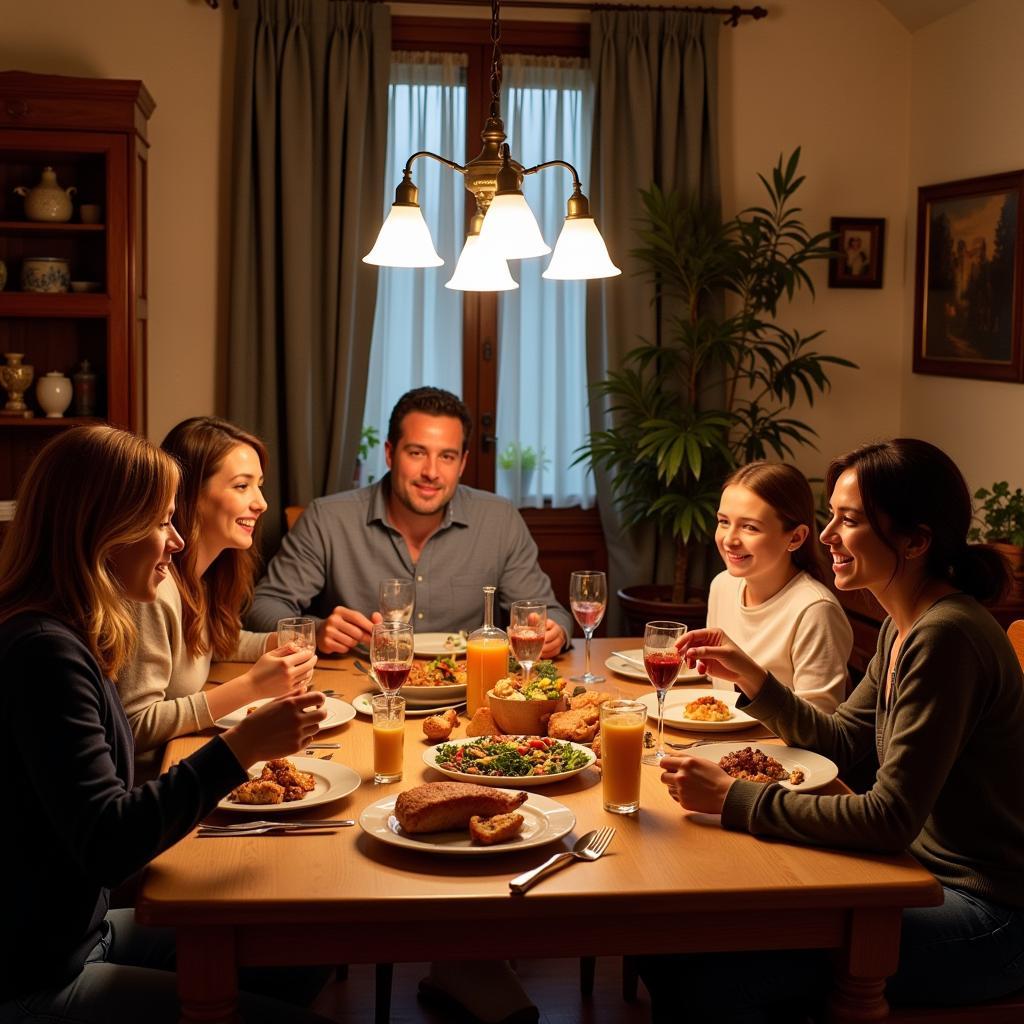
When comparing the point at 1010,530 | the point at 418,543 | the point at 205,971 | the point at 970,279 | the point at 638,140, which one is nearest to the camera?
the point at 205,971

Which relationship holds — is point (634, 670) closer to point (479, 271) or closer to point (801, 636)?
point (801, 636)

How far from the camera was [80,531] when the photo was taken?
1.68m

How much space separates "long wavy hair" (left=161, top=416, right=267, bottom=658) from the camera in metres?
2.46

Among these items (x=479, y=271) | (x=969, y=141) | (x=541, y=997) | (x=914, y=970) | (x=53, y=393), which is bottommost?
(x=541, y=997)

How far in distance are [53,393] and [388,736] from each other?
2.90 metres

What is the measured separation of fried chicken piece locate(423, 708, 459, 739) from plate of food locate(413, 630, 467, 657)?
19.4 inches

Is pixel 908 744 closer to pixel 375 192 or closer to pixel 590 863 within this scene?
pixel 590 863

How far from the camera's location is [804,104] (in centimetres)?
495

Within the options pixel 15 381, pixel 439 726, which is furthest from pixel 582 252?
pixel 15 381

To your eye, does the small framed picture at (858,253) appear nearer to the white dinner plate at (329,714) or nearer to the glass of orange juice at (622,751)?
the white dinner plate at (329,714)

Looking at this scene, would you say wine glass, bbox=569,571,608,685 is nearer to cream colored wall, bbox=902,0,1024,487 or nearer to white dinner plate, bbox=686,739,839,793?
white dinner plate, bbox=686,739,839,793

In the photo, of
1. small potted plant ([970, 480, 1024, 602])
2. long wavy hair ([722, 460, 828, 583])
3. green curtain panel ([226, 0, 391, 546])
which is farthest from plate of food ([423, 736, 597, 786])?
green curtain panel ([226, 0, 391, 546])

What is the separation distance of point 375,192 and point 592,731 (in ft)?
10.0

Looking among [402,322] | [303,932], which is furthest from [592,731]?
[402,322]
